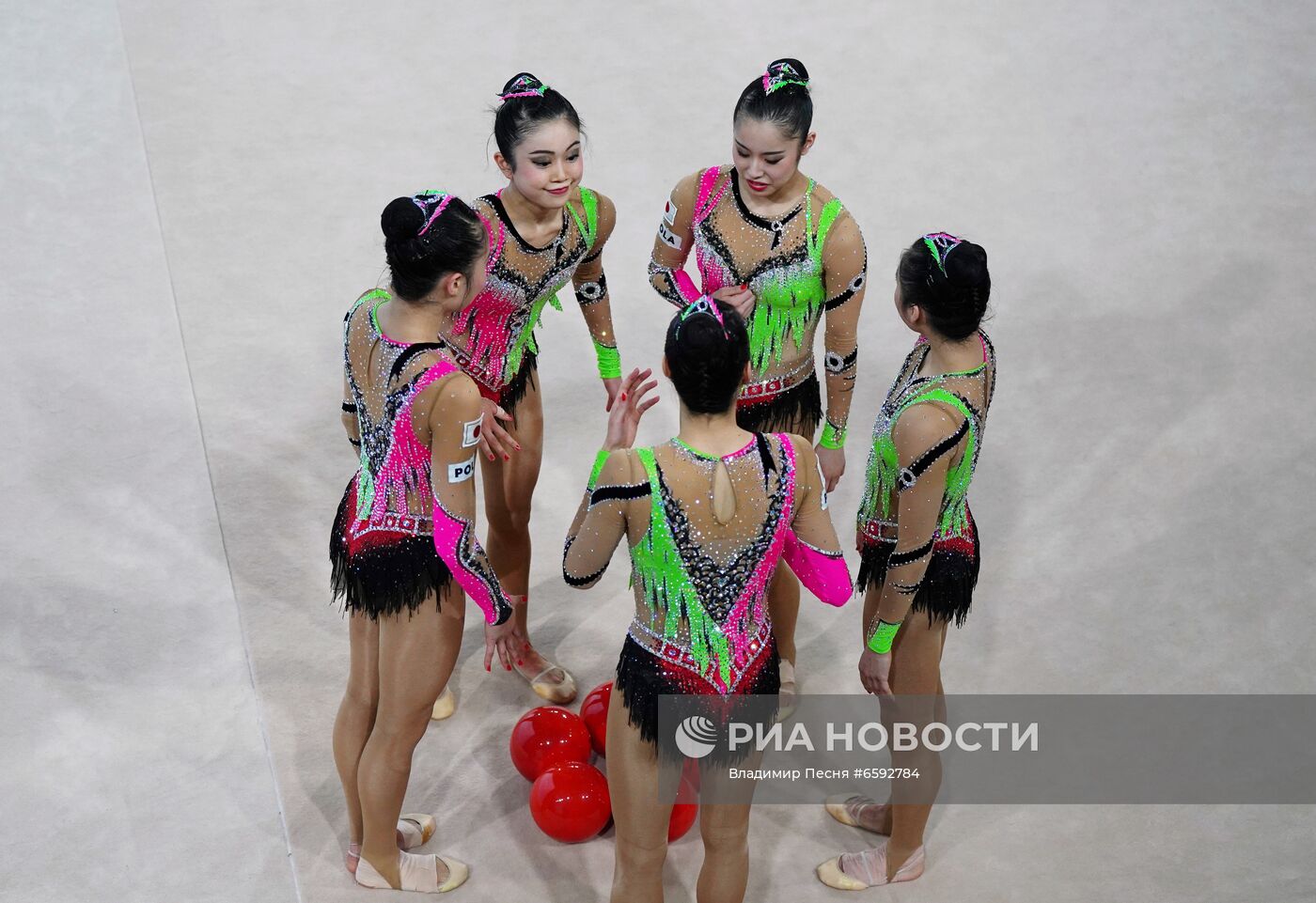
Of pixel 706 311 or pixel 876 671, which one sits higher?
pixel 706 311

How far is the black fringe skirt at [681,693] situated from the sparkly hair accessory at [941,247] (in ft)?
Result: 3.00

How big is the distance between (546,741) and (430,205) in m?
1.62

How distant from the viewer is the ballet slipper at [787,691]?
421cm

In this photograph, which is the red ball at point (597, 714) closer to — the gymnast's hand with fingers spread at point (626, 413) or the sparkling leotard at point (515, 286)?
the sparkling leotard at point (515, 286)

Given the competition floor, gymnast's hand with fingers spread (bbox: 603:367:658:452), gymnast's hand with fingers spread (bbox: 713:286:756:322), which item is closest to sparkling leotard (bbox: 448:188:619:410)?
gymnast's hand with fingers spread (bbox: 713:286:756:322)

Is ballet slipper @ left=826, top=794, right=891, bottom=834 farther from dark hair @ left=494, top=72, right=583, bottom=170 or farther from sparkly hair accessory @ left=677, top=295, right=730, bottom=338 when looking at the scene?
dark hair @ left=494, top=72, right=583, bottom=170

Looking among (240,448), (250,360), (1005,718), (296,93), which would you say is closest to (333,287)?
(250,360)

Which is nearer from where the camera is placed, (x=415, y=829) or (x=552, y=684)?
(x=415, y=829)

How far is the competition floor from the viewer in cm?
383

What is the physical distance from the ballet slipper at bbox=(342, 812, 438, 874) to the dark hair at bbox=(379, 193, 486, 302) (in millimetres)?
1546

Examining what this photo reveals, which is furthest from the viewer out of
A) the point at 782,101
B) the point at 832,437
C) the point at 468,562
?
the point at 832,437

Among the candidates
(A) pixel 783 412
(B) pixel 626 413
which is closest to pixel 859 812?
(A) pixel 783 412

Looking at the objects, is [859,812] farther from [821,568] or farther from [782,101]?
[782,101]

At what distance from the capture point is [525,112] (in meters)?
3.49
